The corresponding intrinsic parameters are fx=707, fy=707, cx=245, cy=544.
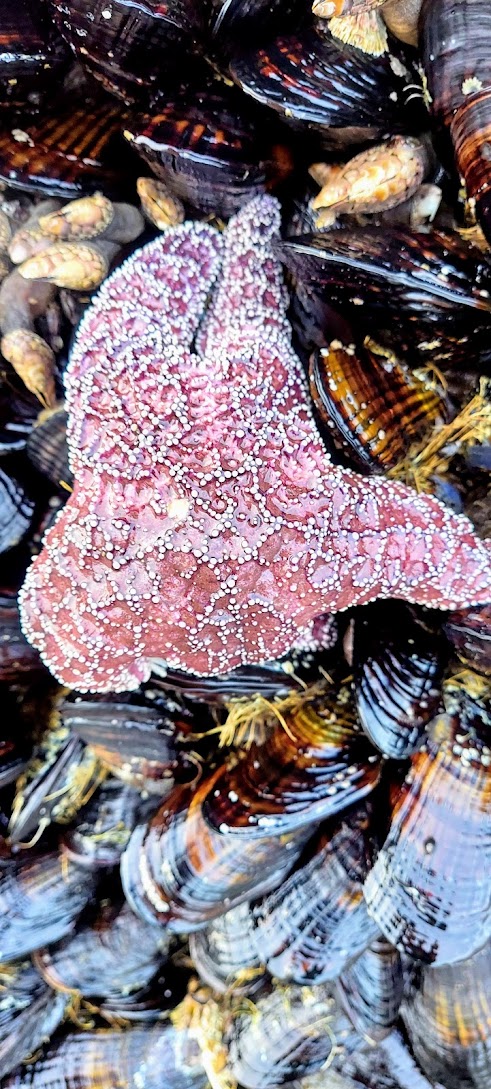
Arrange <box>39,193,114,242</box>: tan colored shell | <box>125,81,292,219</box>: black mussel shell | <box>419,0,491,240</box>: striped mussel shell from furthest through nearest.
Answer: <box>39,193,114,242</box>: tan colored shell, <box>125,81,292,219</box>: black mussel shell, <box>419,0,491,240</box>: striped mussel shell

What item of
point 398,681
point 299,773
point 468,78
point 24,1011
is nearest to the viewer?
point 468,78

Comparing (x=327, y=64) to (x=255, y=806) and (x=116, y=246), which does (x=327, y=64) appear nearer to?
(x=116, y=246)

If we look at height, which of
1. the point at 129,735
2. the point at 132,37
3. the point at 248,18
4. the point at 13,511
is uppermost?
the point at 248,18

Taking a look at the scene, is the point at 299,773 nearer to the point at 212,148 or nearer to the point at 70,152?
the point at 212,148

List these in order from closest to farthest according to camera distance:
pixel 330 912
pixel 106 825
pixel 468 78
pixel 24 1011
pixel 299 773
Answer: pixel 468 78 → pixel 299 773 → pixel 330 912 → pixel 106 825 → pixel 24 1011

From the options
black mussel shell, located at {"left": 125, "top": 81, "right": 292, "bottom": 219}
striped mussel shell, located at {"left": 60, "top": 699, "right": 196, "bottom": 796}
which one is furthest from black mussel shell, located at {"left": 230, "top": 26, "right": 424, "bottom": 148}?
striped mussel shell, located at {"left": 60, "top": 699, "right": 196, "bottom": 796}

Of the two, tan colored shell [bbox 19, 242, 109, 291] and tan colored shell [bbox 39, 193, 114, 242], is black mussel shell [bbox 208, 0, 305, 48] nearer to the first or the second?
tan colored shell [bbox 39, 193, 114, 242]

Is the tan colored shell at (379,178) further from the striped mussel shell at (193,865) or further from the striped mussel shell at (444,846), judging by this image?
the striped mussel shell at (193,865)

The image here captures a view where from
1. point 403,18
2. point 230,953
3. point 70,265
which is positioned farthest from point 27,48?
point 230,953
